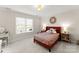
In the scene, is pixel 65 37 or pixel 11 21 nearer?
pixel 11 21

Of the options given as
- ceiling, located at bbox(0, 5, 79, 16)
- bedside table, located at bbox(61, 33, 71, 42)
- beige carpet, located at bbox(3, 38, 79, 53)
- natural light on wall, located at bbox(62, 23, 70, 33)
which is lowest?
beige carpet, located at bbox(3, 38, 79, 53)

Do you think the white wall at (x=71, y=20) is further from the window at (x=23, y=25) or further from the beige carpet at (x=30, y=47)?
the window at (x=23, y=25)

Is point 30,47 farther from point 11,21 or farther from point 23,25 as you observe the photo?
point 11,21

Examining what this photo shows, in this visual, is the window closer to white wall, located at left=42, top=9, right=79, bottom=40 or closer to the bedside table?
white wall, located at left=42, top=9, right=79, bottom=40

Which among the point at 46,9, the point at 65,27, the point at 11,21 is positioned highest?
the point at 46,9

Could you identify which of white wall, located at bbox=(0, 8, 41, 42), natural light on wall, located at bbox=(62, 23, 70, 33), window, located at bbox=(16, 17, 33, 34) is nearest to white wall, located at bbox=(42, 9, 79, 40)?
natural light on wall, located at bbox=(62, 23, 70, 33)

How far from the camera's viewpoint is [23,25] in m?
1.47

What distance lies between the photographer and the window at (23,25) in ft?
4.69

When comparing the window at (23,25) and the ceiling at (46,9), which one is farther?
the window at (23,25)

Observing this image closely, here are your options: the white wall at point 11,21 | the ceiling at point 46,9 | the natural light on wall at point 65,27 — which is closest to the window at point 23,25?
the white wall at point 11,21

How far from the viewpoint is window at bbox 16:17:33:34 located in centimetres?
143

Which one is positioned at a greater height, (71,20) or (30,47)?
(71,20)

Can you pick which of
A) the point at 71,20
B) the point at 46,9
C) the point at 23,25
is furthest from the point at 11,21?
the point at 71,20
